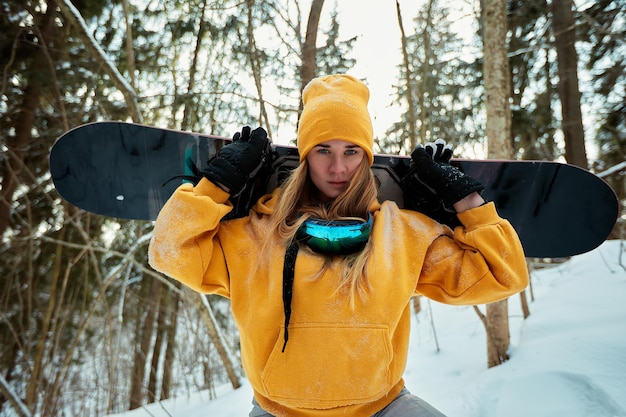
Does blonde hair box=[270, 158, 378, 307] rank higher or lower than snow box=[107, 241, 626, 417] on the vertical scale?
higher

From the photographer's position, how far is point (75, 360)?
676cm

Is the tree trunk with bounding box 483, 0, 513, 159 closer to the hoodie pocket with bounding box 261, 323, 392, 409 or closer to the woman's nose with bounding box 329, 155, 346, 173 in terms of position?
the woman's nose with bounding box 329, 155, 346, 173

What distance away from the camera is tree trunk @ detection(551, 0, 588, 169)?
4867 mm

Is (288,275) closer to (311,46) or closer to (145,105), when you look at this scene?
(311,46)

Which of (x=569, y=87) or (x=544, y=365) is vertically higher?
(x=569, y=87)

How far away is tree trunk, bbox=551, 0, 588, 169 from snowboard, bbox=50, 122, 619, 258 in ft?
12.4

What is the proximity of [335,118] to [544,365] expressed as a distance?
2031 mm

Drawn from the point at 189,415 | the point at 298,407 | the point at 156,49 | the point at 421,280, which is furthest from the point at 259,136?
the point at 156,49

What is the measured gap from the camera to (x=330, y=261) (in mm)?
1190

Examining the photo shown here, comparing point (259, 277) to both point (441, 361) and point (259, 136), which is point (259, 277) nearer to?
point (259, 136)

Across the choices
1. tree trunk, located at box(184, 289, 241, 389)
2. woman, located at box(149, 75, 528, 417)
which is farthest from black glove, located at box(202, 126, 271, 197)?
tree trunk, located at box(184, 289, 241, 389)

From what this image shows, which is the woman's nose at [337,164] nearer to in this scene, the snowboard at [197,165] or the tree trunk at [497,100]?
Result: the snowboard at [197,165]

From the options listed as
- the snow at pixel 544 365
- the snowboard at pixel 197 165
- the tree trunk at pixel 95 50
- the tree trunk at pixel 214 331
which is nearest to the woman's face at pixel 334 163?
the snowboard at pixel 197 165

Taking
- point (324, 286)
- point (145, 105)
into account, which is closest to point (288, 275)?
point (324, 286)
